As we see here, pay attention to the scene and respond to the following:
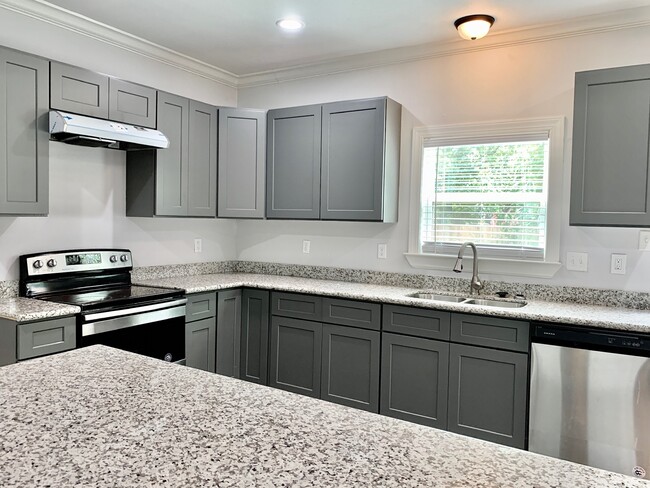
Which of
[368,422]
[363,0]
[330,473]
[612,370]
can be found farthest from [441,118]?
[330,473]

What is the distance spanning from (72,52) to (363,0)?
6.15 ft

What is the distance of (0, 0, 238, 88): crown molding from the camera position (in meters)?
2.98

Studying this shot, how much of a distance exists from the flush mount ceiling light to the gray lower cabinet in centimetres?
237

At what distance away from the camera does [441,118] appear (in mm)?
3580

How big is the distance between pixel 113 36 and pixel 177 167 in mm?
956

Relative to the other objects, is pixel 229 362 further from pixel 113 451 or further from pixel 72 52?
pixel 113 451

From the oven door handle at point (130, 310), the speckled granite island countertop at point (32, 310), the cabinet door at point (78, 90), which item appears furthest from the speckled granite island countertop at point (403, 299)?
the cabinet door at point (78, 90)

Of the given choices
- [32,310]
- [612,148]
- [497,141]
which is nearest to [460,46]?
[497,141]

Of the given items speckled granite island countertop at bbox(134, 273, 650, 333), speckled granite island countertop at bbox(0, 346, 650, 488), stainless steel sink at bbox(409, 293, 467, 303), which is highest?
speckled granite island countertop at bbox(134, 273, 650, 333)

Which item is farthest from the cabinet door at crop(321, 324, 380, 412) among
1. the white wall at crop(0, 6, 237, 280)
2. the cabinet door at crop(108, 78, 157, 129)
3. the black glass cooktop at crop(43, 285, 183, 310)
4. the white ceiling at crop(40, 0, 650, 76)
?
the white ceiling at crop(40, 0, 650, 76)

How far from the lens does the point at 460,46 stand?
3.46m

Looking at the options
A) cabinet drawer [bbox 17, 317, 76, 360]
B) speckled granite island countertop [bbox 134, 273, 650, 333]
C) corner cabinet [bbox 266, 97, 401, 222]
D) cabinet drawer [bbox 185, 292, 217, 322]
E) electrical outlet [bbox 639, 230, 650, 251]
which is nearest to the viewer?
cabinet drawer [bbox 17, 317, 76, 360]

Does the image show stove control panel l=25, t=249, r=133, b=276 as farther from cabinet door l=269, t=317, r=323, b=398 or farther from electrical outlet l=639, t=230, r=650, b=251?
electrical outlet l=639, t=230, r=650, b=251

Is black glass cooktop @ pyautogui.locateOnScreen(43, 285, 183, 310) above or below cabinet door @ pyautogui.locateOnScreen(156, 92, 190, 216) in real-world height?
below
